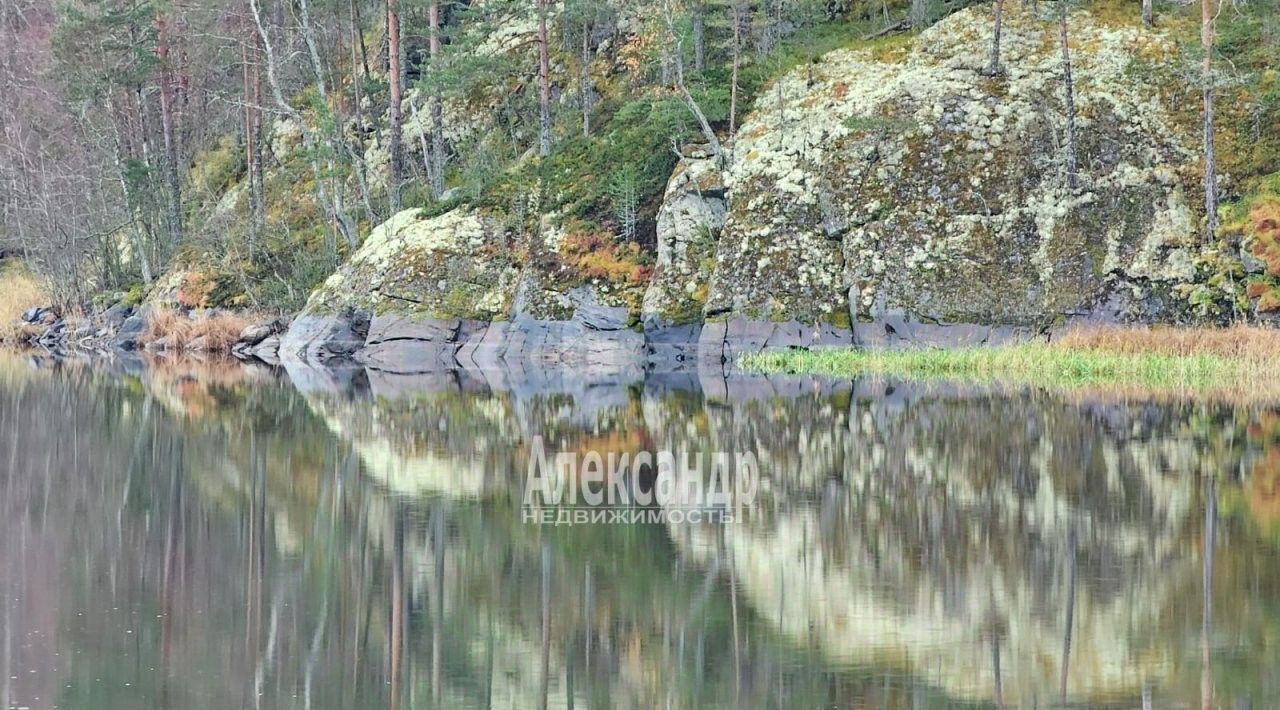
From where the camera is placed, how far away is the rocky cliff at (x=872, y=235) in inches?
1447

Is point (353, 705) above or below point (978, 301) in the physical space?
below

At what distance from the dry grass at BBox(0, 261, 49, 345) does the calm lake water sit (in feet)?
122

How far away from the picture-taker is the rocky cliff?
36750mm

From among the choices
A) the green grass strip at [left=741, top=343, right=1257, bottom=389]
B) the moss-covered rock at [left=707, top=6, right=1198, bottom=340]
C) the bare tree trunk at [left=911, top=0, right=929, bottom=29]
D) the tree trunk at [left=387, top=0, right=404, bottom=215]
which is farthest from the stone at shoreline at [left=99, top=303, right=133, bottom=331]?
the bare tree trunk at [left=911, top=0, right=929, bottom=29]

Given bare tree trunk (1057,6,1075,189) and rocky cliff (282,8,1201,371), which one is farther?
bare tree trunk (1057,6,1075,189)

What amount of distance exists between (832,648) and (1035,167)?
31204 millimetres

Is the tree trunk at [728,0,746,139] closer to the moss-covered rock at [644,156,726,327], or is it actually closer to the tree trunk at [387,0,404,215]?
the moss-covered rock at [644,156,726,327]

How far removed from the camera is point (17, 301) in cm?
5834

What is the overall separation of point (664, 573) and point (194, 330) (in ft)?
134

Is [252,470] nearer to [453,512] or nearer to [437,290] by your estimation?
[453,512]

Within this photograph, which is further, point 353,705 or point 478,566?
point 478,566

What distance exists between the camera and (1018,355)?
31938 millimetres

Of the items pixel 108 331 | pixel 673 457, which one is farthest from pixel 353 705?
pixel 108 331

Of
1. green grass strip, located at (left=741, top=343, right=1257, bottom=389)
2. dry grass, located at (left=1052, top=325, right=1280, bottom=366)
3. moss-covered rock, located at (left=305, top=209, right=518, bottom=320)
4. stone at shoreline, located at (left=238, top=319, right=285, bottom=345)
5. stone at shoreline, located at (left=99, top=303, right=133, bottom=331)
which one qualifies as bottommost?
green grass strip, located at (left=741, top=343, right=1257, bottom=389)
